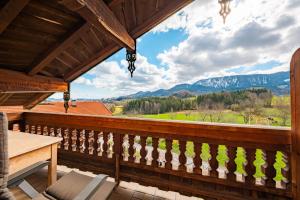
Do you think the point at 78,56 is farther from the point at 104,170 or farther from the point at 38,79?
the point at 104,170

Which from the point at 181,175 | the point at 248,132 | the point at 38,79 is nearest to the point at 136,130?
the point at 181,175

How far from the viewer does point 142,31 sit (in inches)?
129

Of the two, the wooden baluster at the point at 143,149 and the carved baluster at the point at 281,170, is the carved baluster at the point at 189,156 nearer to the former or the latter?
→ the wooden baluster at the point at 143,149

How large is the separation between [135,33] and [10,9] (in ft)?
6.25

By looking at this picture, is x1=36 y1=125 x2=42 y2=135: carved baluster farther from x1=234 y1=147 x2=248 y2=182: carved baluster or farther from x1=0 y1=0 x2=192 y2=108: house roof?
x1=234 y1=147 x2=248 y2=182: carved baluster

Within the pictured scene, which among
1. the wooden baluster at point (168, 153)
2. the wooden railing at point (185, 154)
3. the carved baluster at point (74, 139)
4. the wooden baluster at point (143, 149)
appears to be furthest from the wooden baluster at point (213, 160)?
the carved baluster at point (74, 139)

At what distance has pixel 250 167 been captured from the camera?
71.5 inches

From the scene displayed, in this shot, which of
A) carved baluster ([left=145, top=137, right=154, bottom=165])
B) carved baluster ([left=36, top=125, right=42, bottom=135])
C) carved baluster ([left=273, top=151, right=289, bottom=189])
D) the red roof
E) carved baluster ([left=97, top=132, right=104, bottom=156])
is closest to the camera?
carved baluster ([left=273, top=151, right=289, bottom=189])

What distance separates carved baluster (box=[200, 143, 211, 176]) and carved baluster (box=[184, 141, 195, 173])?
0.11 meters

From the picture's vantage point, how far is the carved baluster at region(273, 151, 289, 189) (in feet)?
5.59

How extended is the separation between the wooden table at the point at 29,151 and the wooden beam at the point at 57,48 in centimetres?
174

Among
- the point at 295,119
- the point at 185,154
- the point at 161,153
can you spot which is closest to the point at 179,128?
the point at 185,154

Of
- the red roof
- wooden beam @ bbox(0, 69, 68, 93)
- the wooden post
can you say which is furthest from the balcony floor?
the red roof

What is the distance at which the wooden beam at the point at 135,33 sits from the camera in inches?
108
